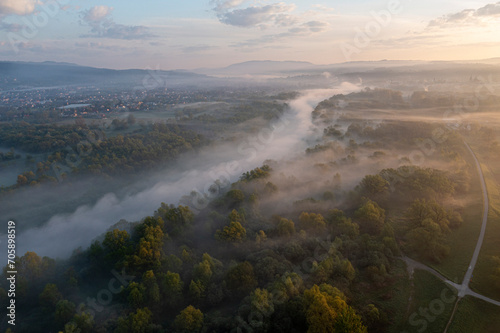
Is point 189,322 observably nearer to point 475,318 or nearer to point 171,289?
point 171,289

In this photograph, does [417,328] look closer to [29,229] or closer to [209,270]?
[209,270]

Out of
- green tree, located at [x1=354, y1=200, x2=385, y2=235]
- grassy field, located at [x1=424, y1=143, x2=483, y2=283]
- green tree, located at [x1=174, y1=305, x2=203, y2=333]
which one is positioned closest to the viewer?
green tree, located at [x1=174, y1=305, x2=203, y2=333]

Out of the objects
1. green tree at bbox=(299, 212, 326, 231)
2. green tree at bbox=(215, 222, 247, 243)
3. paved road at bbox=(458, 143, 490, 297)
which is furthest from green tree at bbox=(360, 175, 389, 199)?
green tree at bbox=(215, 222, 247, 243)

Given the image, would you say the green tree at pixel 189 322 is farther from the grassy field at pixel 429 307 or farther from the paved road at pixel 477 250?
Result: the paved road at pixel 477 250

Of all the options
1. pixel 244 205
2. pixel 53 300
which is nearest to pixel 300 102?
pixel 244 205

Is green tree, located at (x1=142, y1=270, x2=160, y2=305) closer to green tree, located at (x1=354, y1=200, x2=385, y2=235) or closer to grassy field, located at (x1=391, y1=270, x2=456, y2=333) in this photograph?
grassy field, located at (x1=391, y1=270, x2=456, y2=333)

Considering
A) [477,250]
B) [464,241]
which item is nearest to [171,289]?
[477,250]
